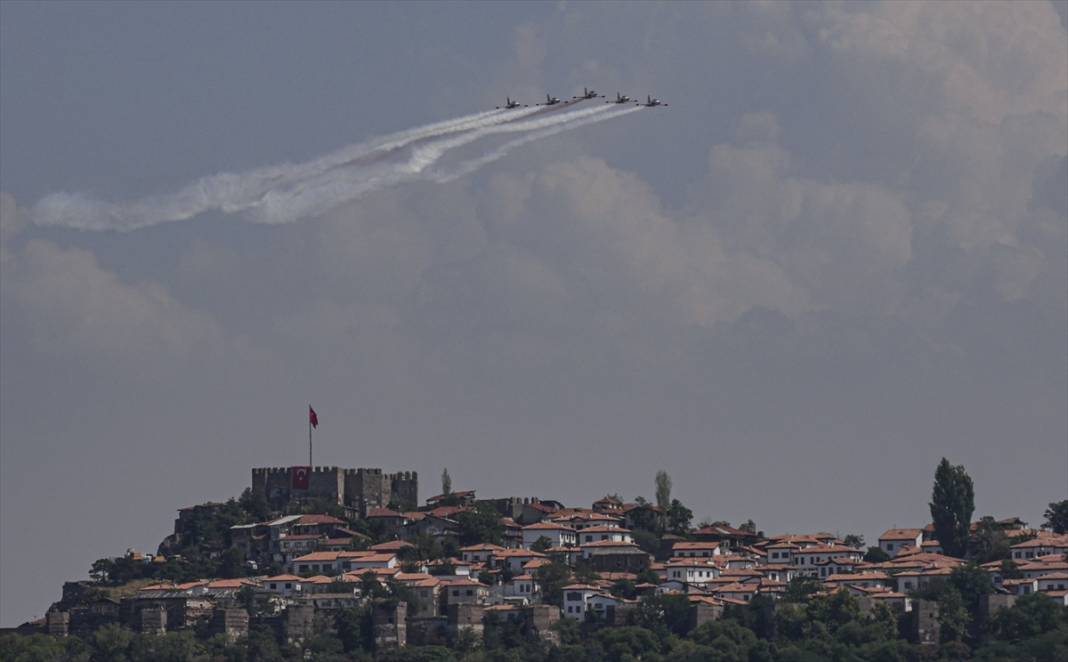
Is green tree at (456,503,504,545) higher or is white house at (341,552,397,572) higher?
green tree at (456,503,504,545)

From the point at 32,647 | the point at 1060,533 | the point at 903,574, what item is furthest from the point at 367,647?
the point at 1060,533

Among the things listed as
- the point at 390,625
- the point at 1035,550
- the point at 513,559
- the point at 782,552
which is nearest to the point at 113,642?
the point at 390,625

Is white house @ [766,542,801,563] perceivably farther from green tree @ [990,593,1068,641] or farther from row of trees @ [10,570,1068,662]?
→ green tree @ [990,593,1068,641]

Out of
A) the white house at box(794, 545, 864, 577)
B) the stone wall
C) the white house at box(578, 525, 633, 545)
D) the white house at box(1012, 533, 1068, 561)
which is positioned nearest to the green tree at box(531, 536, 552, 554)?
the white house at box(578, 525, 633, 545)

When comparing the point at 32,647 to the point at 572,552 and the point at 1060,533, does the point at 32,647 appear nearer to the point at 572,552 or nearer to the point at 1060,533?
the point at 572,552

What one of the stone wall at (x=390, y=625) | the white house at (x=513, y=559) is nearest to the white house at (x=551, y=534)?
the white house at (x=513, y=559)

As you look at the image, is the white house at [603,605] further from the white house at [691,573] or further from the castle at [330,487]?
the castle at [330,487]

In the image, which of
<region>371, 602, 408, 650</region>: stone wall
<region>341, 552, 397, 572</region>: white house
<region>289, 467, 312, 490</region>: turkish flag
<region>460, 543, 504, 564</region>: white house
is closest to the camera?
<region>371, 602, 408, 650</region>: stone wall
